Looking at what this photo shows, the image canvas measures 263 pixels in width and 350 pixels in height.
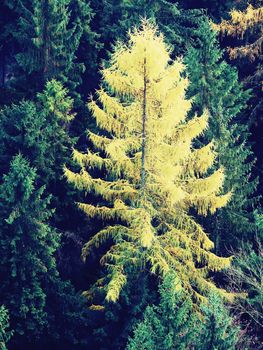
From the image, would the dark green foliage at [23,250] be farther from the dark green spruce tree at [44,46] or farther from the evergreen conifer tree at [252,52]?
the evergreen conifer tree at [252,52]

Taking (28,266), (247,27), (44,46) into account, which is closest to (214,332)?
(28,266)

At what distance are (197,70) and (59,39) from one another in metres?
6.07

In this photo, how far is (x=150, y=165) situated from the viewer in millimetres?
17578

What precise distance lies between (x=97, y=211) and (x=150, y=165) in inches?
89.9

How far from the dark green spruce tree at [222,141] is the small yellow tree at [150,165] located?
357 centimetres

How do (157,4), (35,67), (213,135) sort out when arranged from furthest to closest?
1. (157,4)
2. (35,67)
3. (213,135)

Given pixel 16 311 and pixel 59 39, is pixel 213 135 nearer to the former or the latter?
pixel 59 39

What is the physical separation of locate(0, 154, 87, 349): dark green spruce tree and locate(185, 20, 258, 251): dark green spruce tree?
670 cm

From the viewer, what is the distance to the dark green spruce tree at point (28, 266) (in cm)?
1806

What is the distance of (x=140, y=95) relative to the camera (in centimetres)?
1711

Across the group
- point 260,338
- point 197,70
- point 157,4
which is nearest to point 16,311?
point 260,338

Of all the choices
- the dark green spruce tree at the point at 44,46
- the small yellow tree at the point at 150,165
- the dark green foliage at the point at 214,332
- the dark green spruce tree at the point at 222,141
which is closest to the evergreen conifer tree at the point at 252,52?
the dark green spruce tree at the point at 222,141

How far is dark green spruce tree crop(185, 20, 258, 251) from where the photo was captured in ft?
70.8

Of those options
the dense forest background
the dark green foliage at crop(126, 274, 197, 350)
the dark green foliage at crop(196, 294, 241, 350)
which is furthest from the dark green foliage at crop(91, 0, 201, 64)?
the dark green foliage at crop(196, 294, 241, 350)
